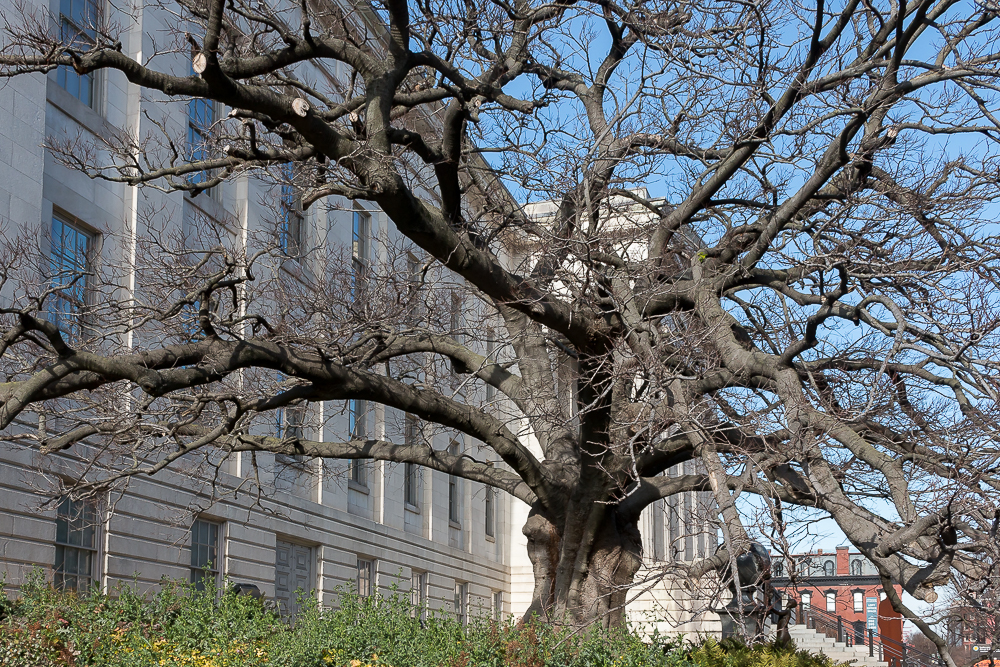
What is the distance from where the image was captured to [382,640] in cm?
1139

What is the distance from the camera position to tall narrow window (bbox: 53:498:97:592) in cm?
1844

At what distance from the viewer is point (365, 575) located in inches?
1299

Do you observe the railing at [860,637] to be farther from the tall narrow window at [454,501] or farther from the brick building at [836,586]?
the tall narrow window at [454,501]

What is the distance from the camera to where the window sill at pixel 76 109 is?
747 inches

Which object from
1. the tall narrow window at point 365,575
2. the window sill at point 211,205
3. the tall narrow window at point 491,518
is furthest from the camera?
the tall narrow window at point 491,518

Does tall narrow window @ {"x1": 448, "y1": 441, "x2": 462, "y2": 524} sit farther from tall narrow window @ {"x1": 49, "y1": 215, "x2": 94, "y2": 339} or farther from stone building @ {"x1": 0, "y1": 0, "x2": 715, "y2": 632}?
tall narrow window @ {"x1": 49, "y1": 215, "x2": 94, "y2": 339}

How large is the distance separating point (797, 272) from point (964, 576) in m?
4.88

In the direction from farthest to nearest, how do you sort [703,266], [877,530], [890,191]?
[703,266], [890,191], [877,530]

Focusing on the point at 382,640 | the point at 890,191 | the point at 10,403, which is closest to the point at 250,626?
the point at 382,640

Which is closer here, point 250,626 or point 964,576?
point 964,576

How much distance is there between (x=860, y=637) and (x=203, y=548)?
2189 centimetres

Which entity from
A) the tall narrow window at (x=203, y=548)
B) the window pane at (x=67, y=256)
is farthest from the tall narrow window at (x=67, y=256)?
the tall narrow window at (x=203, y=548)

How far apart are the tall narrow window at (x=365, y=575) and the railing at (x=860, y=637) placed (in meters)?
14.0

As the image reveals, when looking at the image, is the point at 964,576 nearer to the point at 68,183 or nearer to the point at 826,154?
the point at 826,154
